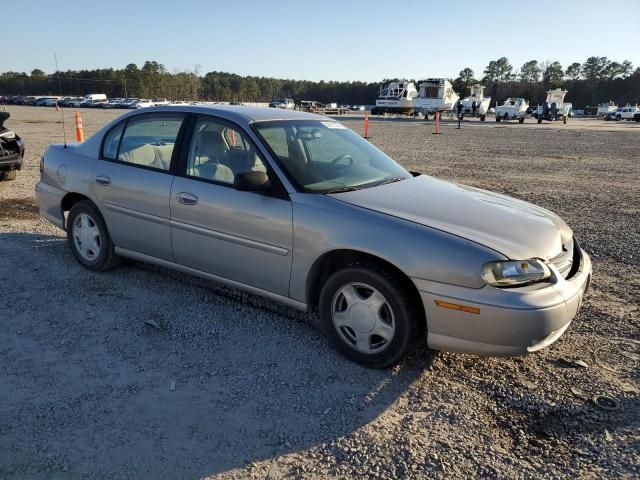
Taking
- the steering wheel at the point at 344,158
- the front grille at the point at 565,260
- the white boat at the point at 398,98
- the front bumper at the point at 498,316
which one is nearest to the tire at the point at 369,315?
the front bumper at the point at 498,316

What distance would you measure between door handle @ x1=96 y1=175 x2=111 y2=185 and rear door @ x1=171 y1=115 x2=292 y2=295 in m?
0.88

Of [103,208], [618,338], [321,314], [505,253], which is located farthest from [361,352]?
[103,208]

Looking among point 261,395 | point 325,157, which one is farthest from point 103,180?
point 261,395

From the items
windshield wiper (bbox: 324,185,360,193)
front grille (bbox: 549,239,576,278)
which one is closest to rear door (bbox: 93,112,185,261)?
windshield wiper (bbox: 324,185,360,193)

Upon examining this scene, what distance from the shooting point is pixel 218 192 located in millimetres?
3797

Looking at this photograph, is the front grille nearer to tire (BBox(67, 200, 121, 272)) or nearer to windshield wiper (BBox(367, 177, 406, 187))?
windshield wiper (BBox(367, 177, 406, 187))

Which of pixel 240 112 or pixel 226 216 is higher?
pixel 240 112

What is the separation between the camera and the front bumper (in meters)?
2.83

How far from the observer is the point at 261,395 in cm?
301

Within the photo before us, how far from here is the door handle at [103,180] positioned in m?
4.53

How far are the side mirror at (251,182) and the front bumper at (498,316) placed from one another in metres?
1.24

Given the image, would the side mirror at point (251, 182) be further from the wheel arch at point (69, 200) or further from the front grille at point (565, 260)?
the wheel arch at point (69, 200)

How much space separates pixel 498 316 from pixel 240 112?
8.43 feet

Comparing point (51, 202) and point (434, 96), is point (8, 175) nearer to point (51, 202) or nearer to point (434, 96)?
point (51, 202)
